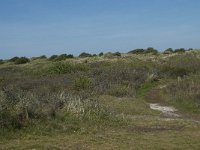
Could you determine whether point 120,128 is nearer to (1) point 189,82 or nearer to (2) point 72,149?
(2) point 72,149

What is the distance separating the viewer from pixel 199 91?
25.1 meters

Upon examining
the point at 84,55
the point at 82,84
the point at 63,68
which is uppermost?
the point at 84,55

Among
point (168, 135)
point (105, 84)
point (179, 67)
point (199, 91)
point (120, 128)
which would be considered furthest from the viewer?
point (179, 67)

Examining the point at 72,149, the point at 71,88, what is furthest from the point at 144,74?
the point at 72,149

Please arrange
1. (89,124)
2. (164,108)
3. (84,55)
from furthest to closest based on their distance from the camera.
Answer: (84,55) < (164,108) < (89,124)

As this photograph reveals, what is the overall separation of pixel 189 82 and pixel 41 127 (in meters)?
16.4

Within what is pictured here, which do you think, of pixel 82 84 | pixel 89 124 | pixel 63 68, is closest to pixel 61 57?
pixel 63 68

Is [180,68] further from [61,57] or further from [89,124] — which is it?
[61,57]

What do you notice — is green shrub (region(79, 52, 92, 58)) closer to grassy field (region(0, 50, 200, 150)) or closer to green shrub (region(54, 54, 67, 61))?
green shrub (region(54, 54, 67, 61))

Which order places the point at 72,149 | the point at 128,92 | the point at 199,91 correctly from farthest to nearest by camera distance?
the point at 128,92, the point at 199,91, the point at 72,149

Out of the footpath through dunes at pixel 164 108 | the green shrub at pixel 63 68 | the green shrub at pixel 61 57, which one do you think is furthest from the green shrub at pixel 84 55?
the footpath through dunes at pixel 164 108

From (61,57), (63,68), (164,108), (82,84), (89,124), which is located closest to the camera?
(89,124)

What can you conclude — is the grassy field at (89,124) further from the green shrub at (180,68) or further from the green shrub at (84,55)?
the green shrub at (84,55)

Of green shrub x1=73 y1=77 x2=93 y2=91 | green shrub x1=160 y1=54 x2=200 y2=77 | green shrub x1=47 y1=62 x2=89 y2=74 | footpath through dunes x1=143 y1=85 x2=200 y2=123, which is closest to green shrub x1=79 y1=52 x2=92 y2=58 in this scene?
green shrub x1=47 y1=62 x2=89 y2=74
